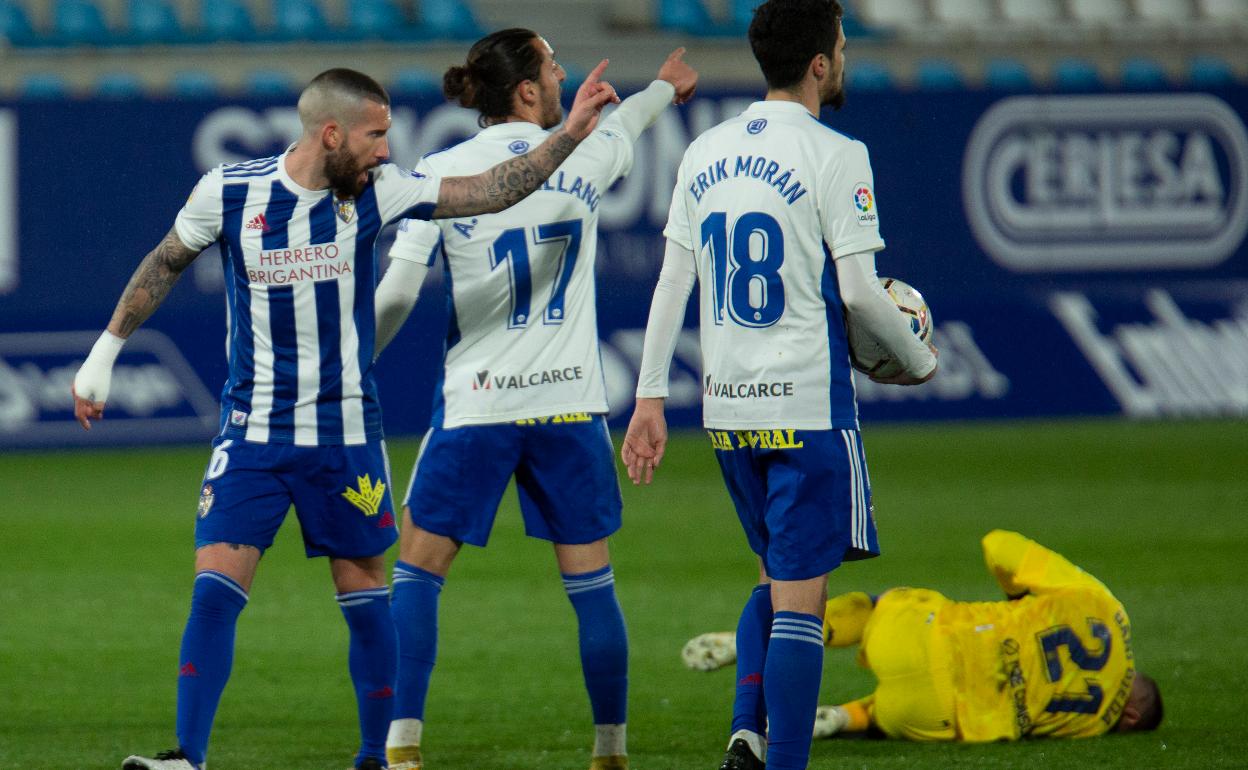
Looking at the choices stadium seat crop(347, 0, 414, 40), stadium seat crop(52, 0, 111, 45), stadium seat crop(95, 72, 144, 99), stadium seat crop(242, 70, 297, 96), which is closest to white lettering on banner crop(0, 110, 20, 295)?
stadium seat crop(95, 72, 144, 99)

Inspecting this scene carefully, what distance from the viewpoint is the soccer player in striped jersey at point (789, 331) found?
4.04m

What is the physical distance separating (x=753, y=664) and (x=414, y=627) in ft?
3.03

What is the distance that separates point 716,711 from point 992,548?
1076 mm

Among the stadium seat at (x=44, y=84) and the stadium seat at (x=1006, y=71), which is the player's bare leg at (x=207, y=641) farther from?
the stadium seat at (x=1006, y=71)

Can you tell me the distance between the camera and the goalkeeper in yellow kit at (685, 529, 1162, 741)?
4.96 m

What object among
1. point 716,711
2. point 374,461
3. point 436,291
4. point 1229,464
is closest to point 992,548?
point 716,711

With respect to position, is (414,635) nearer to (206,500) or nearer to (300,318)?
(206,500)

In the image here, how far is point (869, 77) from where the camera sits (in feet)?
50.3

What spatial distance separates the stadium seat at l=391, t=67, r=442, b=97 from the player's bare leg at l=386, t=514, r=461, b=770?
31.2ft

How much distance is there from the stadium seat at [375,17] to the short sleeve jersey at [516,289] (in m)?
11.5

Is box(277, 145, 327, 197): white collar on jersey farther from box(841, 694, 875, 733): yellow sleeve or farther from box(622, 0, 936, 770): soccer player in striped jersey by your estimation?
box(841, 694, 875, 733): yellow sleeve

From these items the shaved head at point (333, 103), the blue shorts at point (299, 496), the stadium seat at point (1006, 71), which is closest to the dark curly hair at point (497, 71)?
the shaved head at point (333, 103)

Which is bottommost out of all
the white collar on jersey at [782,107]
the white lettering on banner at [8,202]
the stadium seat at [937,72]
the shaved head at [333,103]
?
the white collar on jersey at [782,107]

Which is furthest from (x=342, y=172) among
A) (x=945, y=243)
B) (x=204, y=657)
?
(x=945, y=243)
